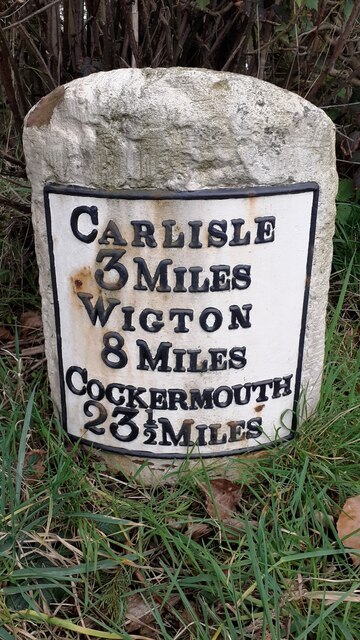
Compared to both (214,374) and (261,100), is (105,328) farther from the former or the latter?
(261,100)

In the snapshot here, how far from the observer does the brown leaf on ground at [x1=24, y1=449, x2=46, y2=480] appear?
62.8 inches

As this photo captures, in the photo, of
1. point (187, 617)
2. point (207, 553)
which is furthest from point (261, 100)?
point (187, 617)

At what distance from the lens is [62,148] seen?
1.48m

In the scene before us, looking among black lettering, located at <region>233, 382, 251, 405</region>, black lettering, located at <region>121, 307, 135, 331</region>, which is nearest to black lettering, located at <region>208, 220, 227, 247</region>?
black lettering, located at <region>121, 307, 135, 331</region>

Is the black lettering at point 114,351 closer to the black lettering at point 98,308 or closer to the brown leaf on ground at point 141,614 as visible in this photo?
the black lettering at point 98,308

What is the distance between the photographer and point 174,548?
4.88 feet

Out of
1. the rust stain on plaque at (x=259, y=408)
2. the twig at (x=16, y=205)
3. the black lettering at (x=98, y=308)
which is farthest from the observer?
the twig at (x=16, y=205)

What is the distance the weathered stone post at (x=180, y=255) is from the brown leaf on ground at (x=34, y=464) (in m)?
0.11

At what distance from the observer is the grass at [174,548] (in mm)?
1316

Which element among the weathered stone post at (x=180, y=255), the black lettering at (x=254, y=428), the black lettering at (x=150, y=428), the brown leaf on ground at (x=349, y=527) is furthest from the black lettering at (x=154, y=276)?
the brown leaf on ground at (x=349, y=527)

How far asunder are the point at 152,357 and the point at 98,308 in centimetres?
17

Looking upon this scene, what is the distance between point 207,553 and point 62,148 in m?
0.95

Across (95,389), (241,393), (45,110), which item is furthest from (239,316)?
(45,110)

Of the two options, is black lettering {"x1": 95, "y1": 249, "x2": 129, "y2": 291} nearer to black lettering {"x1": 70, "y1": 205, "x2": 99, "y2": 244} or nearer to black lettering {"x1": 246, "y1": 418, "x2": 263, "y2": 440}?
black lettering {"x1": 70, "y1": 205, "x2": 99, "y2": 244}
